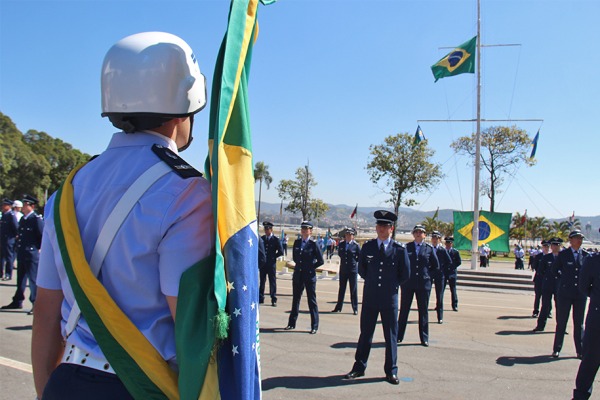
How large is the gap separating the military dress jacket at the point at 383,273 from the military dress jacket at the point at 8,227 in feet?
30.2

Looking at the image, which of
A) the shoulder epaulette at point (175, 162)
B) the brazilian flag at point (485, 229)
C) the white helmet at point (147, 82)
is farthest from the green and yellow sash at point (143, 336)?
the brazilian flag at point (485, 229)

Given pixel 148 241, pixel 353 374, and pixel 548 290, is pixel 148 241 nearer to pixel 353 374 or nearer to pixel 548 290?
pixel 353 374

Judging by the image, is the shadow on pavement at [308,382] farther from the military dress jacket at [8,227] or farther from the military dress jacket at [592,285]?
the military dress jacket at [8,227]

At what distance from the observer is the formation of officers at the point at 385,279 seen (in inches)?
250

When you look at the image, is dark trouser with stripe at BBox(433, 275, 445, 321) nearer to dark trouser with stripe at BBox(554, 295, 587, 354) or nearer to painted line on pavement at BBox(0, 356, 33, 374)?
dark trouser with stripe at BBox(554, 295, 587, 354)

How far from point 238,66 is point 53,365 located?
1.12 metres

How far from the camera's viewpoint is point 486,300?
1503cm

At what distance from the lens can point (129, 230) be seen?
53.1 inches

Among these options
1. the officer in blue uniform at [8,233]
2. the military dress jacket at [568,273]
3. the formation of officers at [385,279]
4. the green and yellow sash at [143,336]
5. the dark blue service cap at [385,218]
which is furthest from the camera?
the officer in blue uniform at [8,233]

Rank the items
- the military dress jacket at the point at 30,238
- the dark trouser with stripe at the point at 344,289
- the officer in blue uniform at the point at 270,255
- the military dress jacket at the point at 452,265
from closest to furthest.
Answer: the military dress jacket at the point at 30,238
the dark trouser with stripe at the point at 344,289
the officer in blue uniform at the point at 270,255
the military dress jacket at the point at 452,265

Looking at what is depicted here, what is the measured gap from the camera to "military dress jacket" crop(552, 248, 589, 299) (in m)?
7.98

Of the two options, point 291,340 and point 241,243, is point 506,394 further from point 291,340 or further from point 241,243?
point 241,243

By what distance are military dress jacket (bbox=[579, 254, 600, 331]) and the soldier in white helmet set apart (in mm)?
5319

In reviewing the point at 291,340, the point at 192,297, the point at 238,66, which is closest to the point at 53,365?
the point at 192,297
